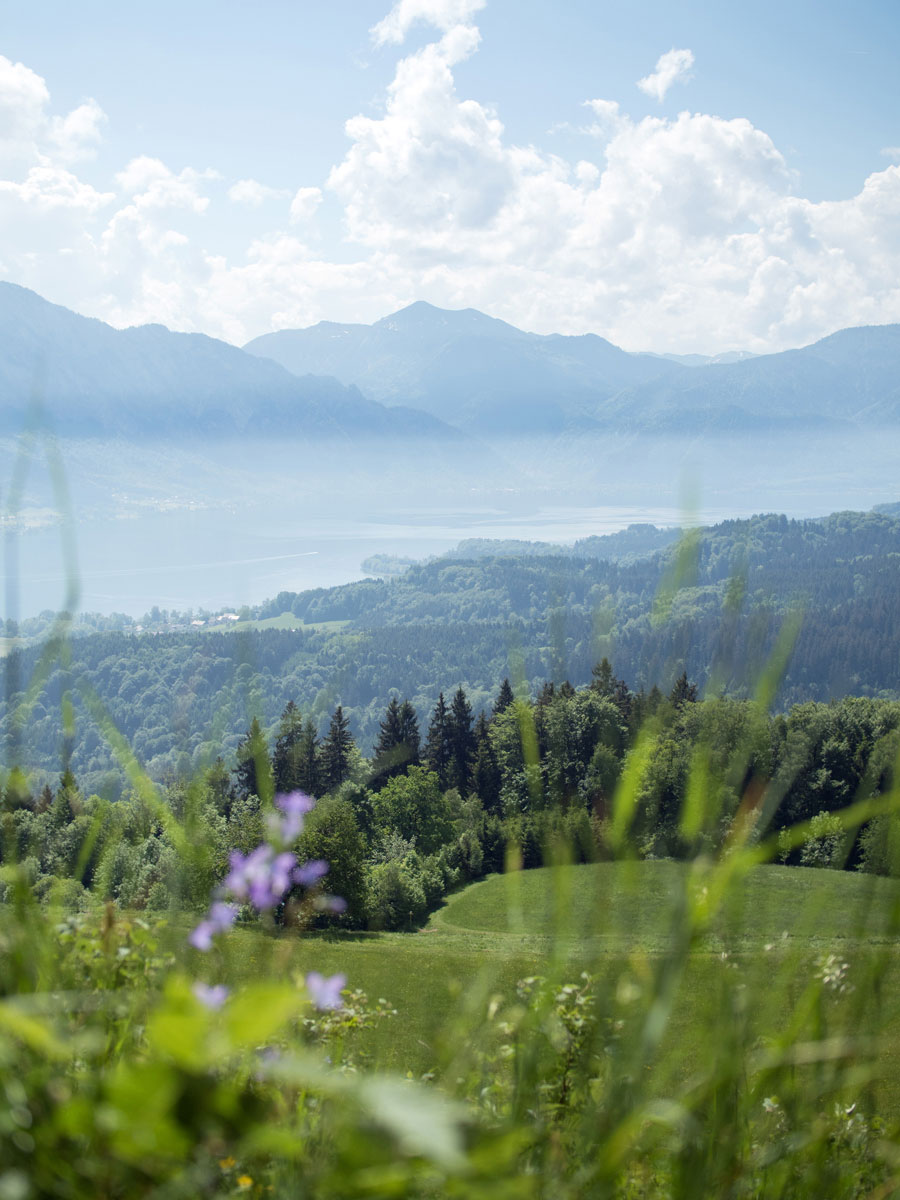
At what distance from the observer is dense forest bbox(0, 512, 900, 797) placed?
1.42 meters

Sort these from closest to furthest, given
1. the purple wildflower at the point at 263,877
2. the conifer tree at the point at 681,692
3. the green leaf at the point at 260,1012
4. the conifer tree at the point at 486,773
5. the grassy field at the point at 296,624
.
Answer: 1. the green leaf at the point at 260,1012
2. the purple wildflower at the point at 263,877
3. the conifer tree at the point at 681,692
4. the conifer tree at the point at 486,773
5. the grassy field at the point at 296,624

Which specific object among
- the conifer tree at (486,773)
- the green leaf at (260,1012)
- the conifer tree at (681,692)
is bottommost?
the conifer tree at (486,773)

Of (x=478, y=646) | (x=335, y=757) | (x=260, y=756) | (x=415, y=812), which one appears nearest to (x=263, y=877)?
(x=260, y=756)

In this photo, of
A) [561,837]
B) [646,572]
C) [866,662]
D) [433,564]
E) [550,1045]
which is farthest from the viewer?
[433,564]

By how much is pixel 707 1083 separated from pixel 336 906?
22.1 inches

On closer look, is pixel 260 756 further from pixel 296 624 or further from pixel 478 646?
pixel 296 624

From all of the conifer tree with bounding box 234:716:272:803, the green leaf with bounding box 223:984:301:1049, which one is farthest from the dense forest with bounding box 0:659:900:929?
the green leaf with bounding box 223:984:301:1049

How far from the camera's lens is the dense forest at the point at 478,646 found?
142 centimetres

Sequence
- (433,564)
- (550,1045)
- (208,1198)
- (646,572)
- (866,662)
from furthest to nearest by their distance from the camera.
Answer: (433,564) → (646,572) → (866,662) → (550,1045) → (208,1198)

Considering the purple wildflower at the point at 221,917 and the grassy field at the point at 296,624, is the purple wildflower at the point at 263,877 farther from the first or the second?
the grassy field at the point at 296,624

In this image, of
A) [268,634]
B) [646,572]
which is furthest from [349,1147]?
[646,572]

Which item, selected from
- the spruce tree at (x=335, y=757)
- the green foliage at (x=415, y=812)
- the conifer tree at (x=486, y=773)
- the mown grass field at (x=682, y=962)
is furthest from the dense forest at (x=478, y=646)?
the conifer tree at (x=486, y=773)

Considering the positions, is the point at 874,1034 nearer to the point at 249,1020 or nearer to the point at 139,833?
the point at 249,1020

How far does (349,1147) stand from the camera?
0.47 m
